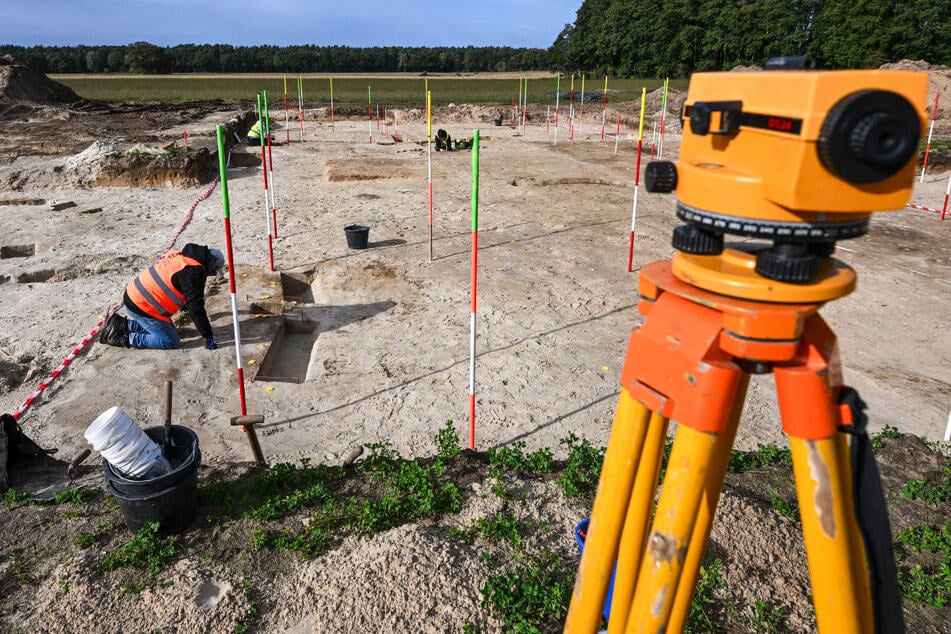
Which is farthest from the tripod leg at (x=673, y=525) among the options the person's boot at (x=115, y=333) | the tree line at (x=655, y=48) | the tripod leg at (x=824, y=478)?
the tree line at (x=655, y=48)

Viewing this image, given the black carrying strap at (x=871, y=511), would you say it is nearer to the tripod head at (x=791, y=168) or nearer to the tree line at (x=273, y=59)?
the tripod head at (x=791, y=168)

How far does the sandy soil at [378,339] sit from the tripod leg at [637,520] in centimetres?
161

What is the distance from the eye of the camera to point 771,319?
4.28 feet

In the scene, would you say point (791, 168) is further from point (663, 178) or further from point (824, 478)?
point (824, 478)

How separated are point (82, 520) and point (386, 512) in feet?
6.01

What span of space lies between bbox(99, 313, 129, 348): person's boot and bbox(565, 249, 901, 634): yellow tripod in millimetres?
6417

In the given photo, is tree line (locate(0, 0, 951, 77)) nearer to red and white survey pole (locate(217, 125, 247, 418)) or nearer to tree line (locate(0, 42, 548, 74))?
tree line (locate(0, 42, 548, 74))

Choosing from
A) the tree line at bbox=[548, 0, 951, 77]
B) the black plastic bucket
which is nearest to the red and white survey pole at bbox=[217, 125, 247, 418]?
the black plastic bucket

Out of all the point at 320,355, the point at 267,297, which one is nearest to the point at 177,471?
the point at 320,355

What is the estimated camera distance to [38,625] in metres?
3.00

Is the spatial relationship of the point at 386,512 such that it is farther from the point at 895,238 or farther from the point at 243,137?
the point at 243,137

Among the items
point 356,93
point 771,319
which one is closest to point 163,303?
point 771,319

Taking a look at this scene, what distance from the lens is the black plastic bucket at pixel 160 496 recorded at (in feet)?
11.7

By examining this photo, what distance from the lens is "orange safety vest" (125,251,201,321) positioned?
21.5ft
